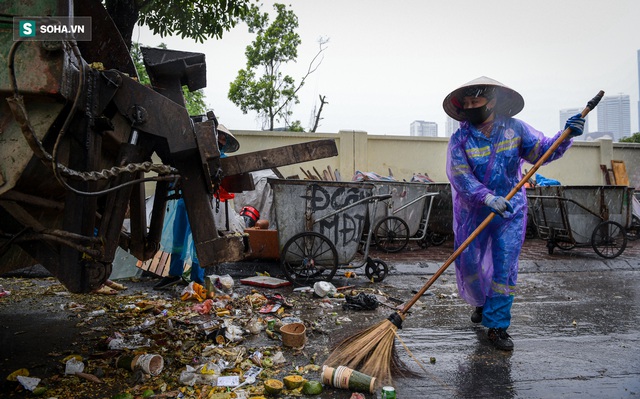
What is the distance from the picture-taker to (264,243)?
22.6 ft

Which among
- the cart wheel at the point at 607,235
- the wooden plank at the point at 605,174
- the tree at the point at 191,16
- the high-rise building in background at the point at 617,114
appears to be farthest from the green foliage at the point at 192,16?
the high-rise building in background at the point at 617,114

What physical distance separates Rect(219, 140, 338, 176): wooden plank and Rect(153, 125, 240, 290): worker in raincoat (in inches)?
89.9

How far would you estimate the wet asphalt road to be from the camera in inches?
108

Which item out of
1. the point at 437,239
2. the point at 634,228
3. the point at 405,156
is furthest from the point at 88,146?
the point at 405,156

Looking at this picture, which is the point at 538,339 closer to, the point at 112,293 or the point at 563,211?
the point at 112,293

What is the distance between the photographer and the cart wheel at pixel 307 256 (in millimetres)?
5704

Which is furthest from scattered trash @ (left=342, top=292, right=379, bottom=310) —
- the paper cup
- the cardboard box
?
the cardboard box

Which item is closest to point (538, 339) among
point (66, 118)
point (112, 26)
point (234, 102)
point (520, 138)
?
point (520, 138)

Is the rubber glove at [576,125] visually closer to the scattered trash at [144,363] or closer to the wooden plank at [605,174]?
the scattered trash at [144,363]

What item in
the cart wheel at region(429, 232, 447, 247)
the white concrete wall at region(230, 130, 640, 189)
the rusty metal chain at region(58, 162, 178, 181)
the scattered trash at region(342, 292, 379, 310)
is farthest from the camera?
the white concrete wall at region(230, 130, 640, 189)

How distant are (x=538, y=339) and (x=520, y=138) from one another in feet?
5.52

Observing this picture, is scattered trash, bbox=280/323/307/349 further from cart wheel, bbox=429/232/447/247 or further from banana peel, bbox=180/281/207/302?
cart wheel, bbox=429/232/447/247

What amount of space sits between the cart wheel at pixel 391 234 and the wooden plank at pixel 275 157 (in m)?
5.66

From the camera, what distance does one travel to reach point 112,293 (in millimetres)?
5027
